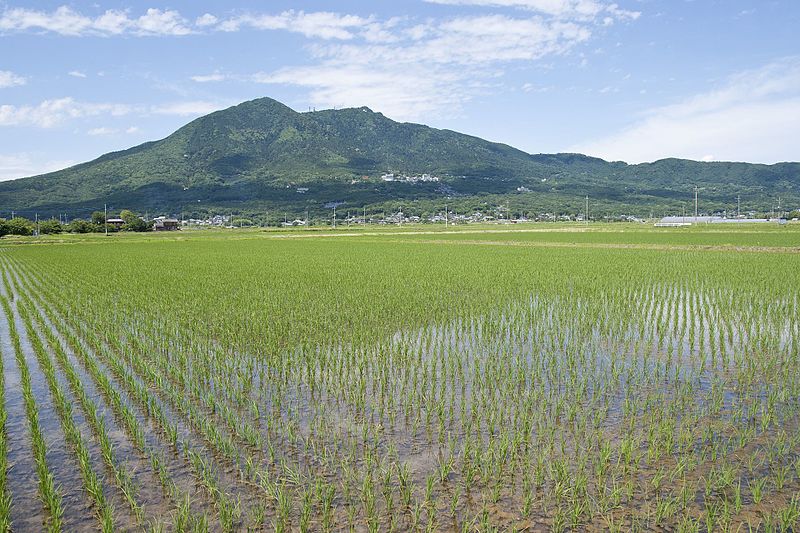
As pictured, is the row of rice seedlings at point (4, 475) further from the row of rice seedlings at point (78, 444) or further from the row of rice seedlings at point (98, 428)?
the row of rice seedlings at point (98, 428)

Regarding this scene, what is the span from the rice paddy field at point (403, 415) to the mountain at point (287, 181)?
4432 inches

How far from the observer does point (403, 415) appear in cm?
545

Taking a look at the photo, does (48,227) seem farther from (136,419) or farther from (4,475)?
(4,475)

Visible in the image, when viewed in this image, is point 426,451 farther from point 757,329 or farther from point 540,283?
point 540,283

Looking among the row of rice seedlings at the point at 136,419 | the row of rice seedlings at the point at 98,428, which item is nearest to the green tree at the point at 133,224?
the row of rice seedlings at the point at 98,428

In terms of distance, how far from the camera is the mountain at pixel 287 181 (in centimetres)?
12406

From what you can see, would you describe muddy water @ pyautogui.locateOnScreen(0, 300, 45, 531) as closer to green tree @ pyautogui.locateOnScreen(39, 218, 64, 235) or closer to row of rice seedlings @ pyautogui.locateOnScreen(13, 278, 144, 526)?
row of rice seedlings @ pyautogui.locateOnScreen(13, 278, 144, 526)

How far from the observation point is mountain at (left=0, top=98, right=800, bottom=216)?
124 m

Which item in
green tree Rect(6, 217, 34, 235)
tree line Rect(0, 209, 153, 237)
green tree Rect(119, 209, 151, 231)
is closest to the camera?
green tree Rect(6, 217, 34, 235)

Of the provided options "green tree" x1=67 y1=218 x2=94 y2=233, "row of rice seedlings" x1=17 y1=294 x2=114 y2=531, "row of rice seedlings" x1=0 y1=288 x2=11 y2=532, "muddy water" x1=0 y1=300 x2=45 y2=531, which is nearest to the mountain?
"green tree" x1=67 y1=218 x2=94 y2=233

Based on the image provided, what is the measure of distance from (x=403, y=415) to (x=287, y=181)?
145 metres

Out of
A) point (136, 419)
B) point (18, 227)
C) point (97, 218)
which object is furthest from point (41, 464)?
point (97, 218)

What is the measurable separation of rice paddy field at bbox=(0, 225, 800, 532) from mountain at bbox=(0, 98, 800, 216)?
369ft

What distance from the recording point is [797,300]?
12.0 meters
